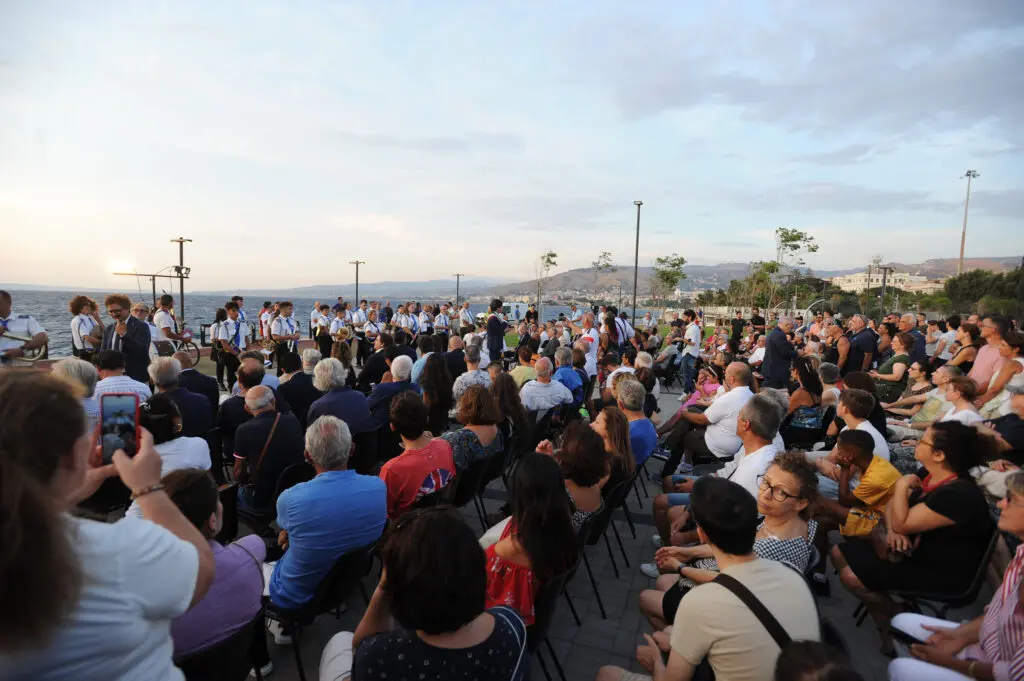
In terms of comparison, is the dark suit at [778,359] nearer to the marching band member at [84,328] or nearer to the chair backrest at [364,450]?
the chair backrest at [364,450]

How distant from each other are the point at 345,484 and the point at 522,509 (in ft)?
2.98

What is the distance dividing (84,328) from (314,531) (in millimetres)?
6682

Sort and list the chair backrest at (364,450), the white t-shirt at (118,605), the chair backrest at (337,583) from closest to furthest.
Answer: the white t-shirt at (118,605) → the chair backrest at (337,583) → the chair backrest at (364,450)

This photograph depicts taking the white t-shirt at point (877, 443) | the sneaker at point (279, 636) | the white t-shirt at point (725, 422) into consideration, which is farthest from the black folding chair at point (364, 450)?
the white t-shirt at point (877, 443)

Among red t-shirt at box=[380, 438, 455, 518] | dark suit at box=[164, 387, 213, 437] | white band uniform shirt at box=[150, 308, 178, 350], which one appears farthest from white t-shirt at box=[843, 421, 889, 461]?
white band uniform shirt at box=[150, 308, 178, 350]

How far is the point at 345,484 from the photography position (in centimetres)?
249

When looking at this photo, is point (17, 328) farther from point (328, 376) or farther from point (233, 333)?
point (328, 376)

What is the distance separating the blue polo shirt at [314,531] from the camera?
93.3 inches

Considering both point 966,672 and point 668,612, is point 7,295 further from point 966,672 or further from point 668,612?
point 966,672

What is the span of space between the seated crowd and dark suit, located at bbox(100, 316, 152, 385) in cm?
168

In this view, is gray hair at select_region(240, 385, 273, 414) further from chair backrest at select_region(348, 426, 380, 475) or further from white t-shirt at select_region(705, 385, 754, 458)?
white t-shirt at select_region(705, 385, 754, 458)

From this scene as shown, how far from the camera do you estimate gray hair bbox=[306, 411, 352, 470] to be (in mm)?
2508

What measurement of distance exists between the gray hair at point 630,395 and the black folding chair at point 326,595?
2426 mm

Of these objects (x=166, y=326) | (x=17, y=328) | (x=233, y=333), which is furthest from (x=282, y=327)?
(x=17, y=328)
